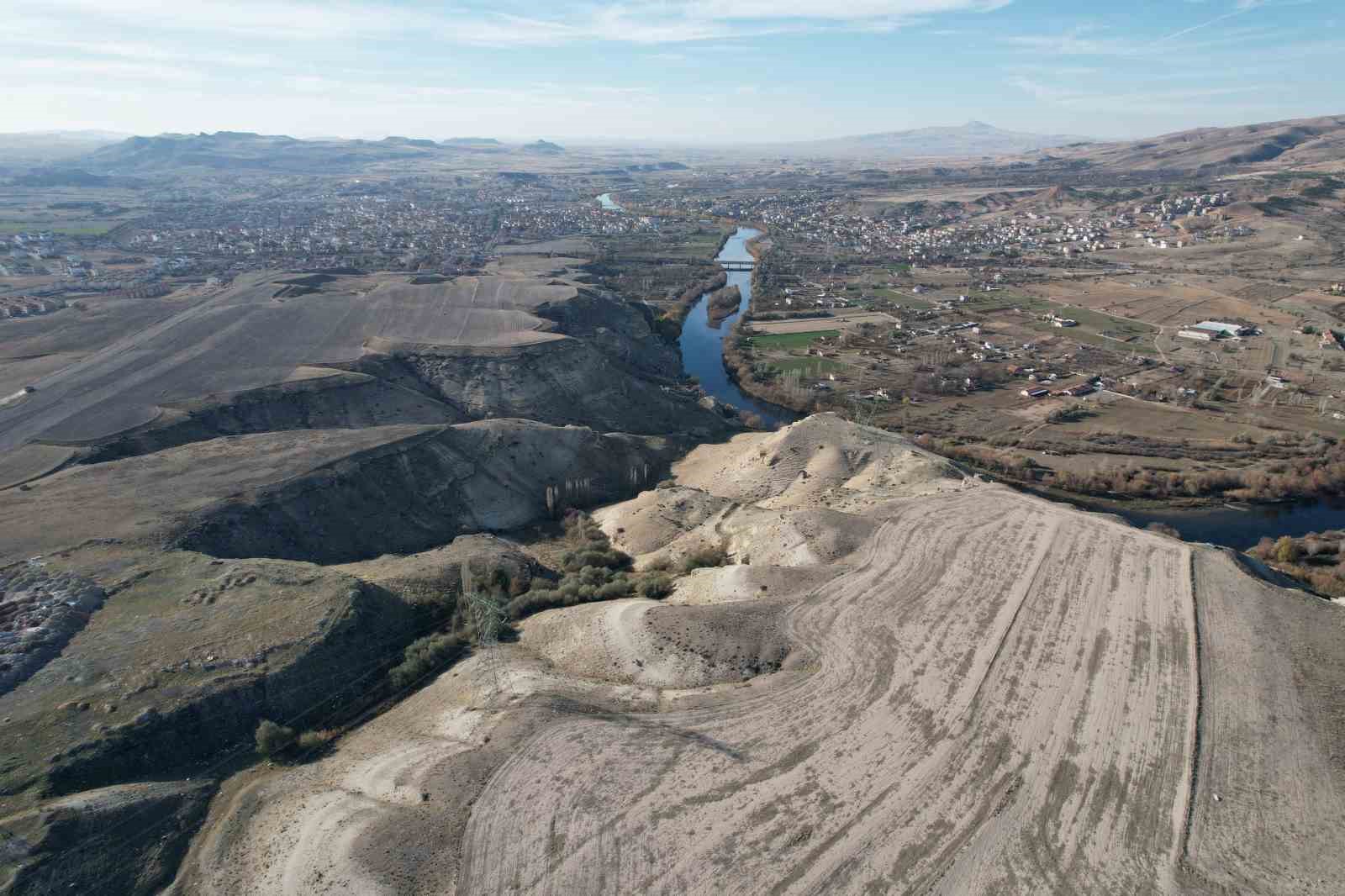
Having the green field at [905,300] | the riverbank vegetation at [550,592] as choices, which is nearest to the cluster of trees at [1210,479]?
the riverbank vegetation at [550,592]

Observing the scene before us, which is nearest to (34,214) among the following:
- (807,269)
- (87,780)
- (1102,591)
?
(807,269)

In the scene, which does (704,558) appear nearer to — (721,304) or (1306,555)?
(1306,555)

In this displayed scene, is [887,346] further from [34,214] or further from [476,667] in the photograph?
[34,214]

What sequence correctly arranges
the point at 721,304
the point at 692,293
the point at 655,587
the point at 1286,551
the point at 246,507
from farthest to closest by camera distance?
1. the point at 692,293
2. the point at 721,304
3. the point at 1286,551
4. the point at 246,507
5. the point at 655,587

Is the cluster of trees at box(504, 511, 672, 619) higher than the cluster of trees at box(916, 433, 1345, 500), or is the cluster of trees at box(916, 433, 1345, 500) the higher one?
the cluster of trees at box(504, 511, 672, 619)

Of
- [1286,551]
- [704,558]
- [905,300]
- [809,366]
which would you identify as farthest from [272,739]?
[905,300]

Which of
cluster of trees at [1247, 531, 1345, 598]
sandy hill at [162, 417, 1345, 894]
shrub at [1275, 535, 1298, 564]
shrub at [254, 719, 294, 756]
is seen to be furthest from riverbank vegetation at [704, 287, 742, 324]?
shrub at [254, 719, 294, 756]

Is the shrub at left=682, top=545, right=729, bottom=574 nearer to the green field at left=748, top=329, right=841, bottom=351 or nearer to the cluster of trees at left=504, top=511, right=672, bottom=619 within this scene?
the cluster of trees at left=504, top=511, right=672, bottom=619

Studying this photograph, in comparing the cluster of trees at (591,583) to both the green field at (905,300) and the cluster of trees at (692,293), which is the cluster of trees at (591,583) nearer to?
the cluster of trees at (692,293)
